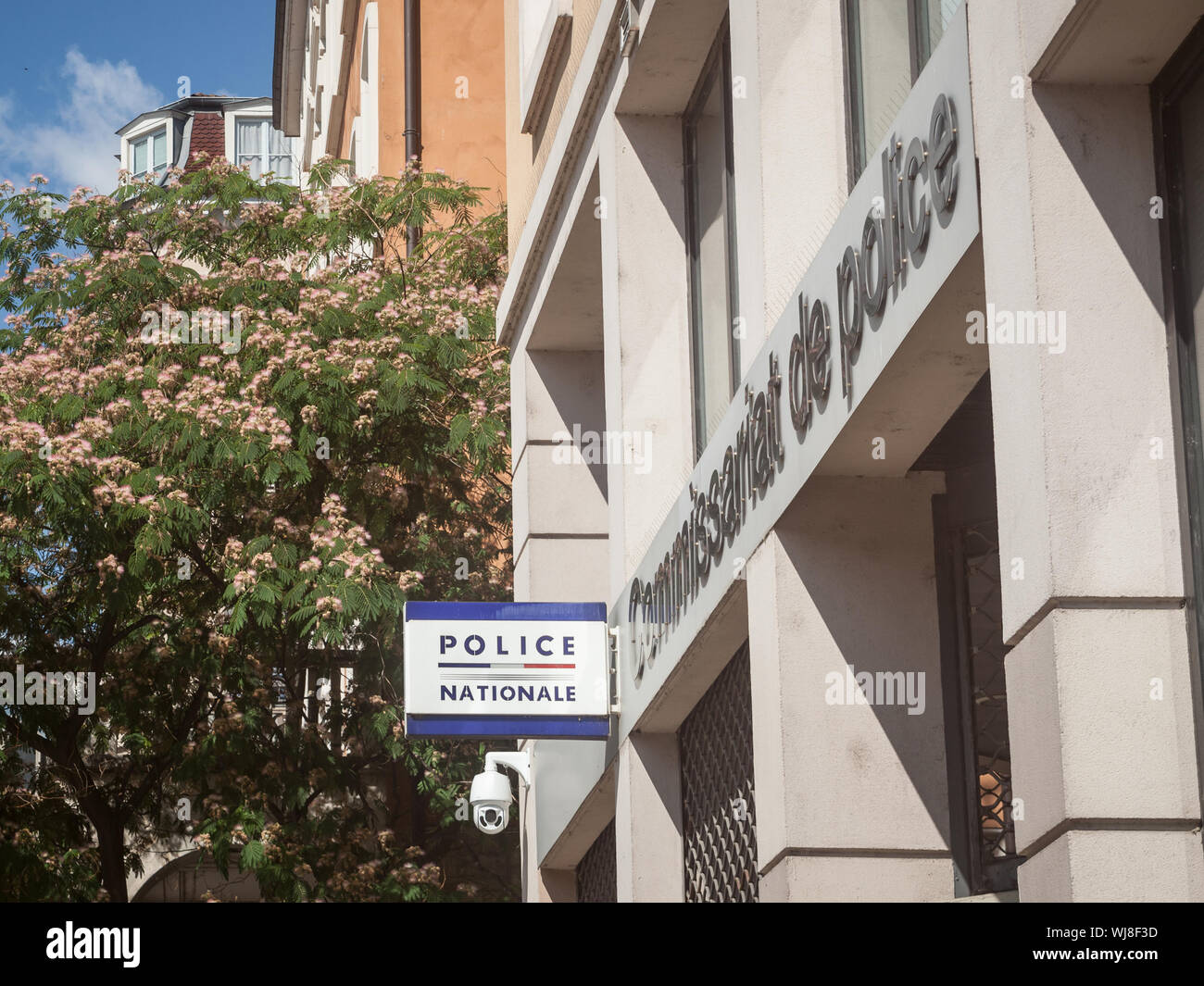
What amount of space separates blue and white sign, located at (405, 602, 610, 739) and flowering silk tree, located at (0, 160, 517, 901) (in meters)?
5.78

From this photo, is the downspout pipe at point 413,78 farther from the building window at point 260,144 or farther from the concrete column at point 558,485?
the building window at point 260,144

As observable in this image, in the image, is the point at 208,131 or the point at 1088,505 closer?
the point at 1088,505

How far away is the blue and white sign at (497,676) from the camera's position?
10.3m

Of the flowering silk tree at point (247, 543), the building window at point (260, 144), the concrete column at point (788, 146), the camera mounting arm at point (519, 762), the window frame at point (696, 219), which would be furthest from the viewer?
the building window at point (260, 144)

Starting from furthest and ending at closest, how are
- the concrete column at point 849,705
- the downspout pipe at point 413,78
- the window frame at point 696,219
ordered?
the downspout pipe at point 413,78 < the window frame at point 696,219 < the concrete column at point 849,705

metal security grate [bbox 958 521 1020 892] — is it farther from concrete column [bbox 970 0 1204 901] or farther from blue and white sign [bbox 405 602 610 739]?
blue and white sign [bbox 405 602 610 739]

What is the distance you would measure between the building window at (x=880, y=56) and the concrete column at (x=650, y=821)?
3.62 m

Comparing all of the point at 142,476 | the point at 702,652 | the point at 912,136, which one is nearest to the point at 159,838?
the point at 142,476

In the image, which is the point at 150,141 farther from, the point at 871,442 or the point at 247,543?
the point at 871,442

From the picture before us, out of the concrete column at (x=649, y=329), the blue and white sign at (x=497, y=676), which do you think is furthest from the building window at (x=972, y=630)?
the blue and white sign at (x=497, y=676)

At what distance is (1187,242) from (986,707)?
303 centimetres

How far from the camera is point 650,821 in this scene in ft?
33.4

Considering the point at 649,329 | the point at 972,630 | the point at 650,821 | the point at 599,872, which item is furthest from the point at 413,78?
the point at 972,630
